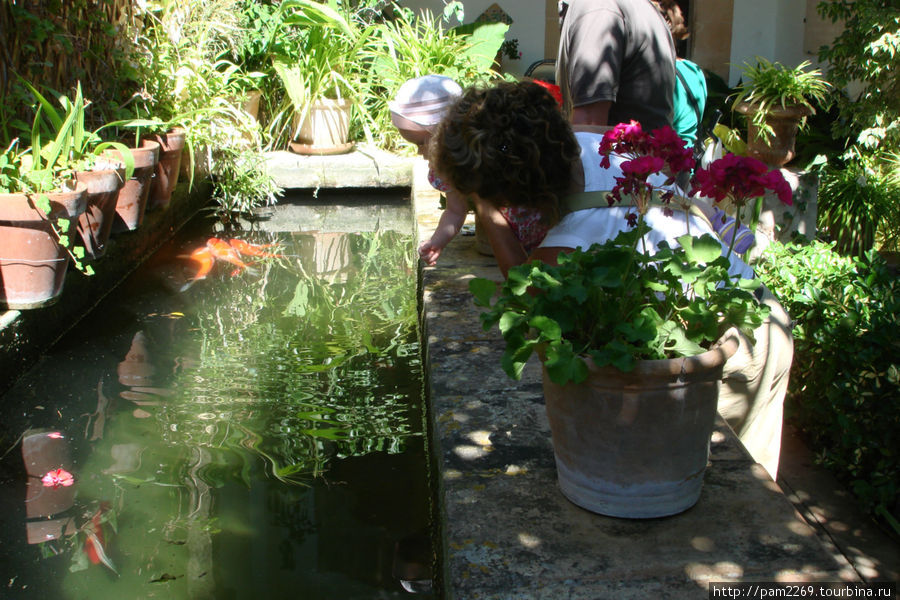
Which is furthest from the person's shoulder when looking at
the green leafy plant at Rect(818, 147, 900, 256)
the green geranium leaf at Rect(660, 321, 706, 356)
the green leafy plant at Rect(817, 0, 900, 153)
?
the green leafy plant at Rect(817, 0, 900, 153)

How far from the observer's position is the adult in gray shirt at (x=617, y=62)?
9.70 feet

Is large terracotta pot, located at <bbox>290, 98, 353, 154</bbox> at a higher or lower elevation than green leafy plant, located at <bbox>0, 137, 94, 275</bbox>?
lower

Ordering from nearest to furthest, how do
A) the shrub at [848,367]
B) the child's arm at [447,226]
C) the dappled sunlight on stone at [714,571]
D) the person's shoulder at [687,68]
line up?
the dappled sunlight on stone at [714,571]
the shrub at [848,367]
the child's arm at [447,226]
the person's shoulder at [687,68]

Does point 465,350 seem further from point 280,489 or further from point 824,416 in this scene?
point 824,416

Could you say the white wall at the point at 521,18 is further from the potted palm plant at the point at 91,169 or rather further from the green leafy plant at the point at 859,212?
the potted palm plant at the point at 91,169

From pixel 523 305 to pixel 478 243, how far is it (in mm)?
2428

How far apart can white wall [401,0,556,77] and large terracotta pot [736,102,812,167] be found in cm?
556

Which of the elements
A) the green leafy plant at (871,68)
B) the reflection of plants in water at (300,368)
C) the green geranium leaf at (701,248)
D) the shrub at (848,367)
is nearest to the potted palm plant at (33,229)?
the reflection of plants in water at (300,368)

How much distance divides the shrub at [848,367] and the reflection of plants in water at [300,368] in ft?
4.87

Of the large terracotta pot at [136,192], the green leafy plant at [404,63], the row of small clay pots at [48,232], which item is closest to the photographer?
the row of small clay pots at [48,232]

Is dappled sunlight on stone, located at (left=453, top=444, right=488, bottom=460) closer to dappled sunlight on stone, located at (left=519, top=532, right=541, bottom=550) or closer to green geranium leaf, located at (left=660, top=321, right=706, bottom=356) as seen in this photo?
dappled sunlight on stone, located at (left=519, top=532, right=541, bottom=550)

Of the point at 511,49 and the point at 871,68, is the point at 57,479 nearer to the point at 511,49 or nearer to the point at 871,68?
the point at 871,68

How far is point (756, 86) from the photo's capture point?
4914 mm

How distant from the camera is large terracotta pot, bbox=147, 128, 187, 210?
547 centimetres
